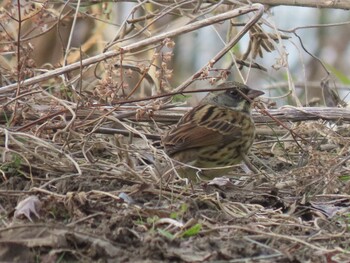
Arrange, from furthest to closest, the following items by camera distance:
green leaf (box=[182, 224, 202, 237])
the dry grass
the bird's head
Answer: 1. the bird's head
2. green leaf (box=[182, 224, 202, 237])
3. the dry grass

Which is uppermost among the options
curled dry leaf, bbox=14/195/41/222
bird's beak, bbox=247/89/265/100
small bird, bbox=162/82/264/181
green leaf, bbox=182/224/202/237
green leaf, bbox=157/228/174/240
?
bird's beak, bbox=247/89/265/100

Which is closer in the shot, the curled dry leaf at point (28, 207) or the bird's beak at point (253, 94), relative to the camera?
the curled dry leaf at point (28, 207)

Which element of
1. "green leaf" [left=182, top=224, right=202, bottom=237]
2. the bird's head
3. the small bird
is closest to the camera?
"green leaf" [left=182, top=224, right=202, bottom=237]

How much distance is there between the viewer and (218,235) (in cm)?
416

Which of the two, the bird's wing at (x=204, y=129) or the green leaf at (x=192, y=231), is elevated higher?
the green leaf at (x=192, y=231)

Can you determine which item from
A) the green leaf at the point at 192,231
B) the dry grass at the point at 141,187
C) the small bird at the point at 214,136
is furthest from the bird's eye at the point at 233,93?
the green leaf at the point at 192,231

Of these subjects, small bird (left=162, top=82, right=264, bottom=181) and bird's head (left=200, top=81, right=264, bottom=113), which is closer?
small bird (left=162, top=82, right=264, bottom=181)

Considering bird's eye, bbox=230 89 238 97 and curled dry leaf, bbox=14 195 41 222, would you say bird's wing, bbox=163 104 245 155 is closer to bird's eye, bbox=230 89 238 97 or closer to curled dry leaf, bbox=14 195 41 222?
bird's eye, bbox=230 89 238 97

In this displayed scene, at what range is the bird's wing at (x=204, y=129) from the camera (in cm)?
555

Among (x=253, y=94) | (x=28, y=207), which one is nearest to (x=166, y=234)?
(x=28, y=207)

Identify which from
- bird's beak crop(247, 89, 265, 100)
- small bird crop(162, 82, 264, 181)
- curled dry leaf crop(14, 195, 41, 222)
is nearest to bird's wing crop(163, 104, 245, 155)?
small bird crop(162, 82, 264, 181)

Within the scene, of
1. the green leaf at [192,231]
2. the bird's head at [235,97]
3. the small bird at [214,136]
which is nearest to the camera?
the green leaf at [192,231]

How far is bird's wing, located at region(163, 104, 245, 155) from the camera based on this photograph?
555cm

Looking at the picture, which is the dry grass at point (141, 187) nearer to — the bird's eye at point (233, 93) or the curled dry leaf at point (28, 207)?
the curled dry leaf at point (28, 207)
